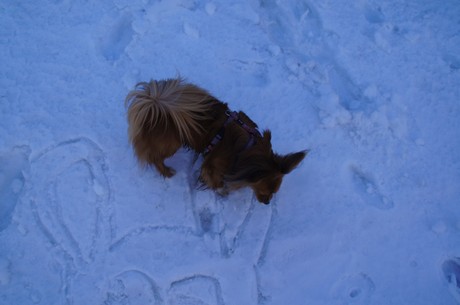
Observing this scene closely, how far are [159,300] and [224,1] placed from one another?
3146 mm

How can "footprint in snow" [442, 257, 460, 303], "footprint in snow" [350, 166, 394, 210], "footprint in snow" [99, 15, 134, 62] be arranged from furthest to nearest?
"footprint in snow" [99, 15, 134, 62] → "footprint in snow" [350, 166, 394, 210] → "footprint in snow" [442, 257, 460, 303]

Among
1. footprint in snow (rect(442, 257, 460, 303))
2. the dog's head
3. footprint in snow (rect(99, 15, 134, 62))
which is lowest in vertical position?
footprint in snow (rect(99, 15, 134, 62))

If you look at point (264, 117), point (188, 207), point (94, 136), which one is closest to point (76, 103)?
point (94, 136)

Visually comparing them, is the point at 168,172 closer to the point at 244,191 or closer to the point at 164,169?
the point at 164,169

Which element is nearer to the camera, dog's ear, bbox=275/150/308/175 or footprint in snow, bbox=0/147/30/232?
dog's ear, bbox=275/150/308/175

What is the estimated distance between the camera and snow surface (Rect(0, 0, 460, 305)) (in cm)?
290

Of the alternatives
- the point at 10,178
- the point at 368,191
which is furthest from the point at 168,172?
the point at 368,191

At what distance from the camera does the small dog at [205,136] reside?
2314 millimetres

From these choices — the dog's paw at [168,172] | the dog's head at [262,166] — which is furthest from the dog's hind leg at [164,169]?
the dog's head at [262,166]

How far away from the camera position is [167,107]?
232 centimetres

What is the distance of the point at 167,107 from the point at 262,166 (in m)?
0.78

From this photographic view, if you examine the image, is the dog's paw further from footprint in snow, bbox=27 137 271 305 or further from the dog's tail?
the dog's tail

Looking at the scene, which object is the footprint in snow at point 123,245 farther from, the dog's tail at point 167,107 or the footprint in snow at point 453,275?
the footprint in snow at point 453,275

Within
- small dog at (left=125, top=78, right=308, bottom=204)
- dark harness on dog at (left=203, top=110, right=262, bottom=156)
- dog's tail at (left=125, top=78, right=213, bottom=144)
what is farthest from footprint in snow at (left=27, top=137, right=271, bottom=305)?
dog's tail at (left=125, top=78, right=213, bottom=144)
